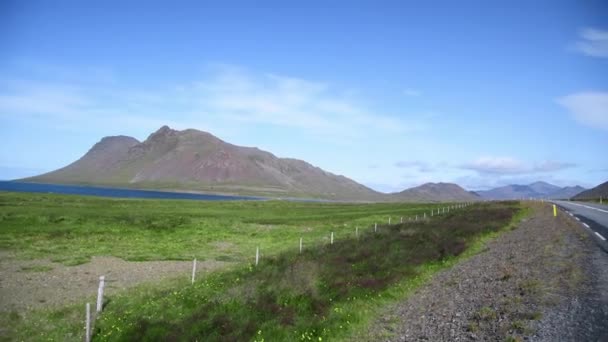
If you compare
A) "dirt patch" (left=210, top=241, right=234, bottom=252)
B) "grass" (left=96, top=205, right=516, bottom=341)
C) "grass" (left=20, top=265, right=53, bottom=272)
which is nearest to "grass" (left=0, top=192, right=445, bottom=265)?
"dirt patch" (left=210, top=241, right=234, bottom=252)

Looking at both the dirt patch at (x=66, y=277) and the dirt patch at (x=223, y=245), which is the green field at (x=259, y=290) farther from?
the dirt patch at (x=66, y=277)

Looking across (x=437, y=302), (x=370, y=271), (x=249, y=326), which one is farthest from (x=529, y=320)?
(x=370, y=271)

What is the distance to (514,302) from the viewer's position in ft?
57.0

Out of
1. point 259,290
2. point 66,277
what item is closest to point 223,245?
point 66,277

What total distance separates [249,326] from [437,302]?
8.96 m

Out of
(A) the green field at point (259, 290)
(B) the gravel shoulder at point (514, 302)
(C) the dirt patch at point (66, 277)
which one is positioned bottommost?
(C) the dirt patch at point (66, 277)

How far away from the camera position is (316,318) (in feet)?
65.9

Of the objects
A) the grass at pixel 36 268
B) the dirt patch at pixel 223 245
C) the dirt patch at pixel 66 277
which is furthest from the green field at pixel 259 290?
the grass at pixel 36 268

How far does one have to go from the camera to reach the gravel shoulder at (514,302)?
14.3m

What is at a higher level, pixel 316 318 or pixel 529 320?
pixel 529 320

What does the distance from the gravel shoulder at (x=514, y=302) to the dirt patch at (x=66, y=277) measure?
798 inches

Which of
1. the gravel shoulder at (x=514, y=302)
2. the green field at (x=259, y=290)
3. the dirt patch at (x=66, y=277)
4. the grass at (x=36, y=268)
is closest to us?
the gravel shoulder at (x=514, y=302)

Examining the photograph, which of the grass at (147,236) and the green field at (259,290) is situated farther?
the grass at (147,236)

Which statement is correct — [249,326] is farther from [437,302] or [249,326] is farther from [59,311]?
[59,311]
